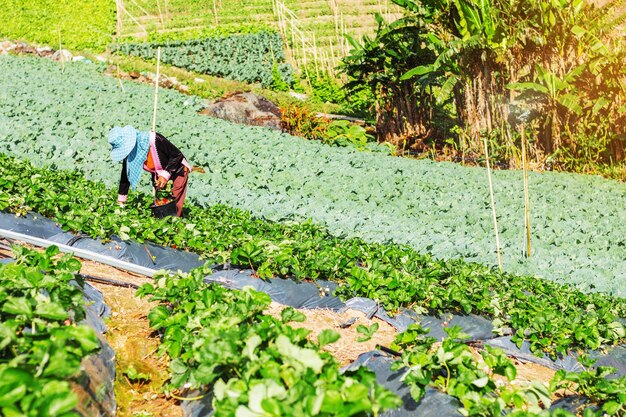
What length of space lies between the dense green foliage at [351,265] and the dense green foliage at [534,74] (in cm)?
756

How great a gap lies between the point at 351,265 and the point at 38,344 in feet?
12.0

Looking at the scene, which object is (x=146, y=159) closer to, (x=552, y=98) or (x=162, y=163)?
(x=162, y=163)

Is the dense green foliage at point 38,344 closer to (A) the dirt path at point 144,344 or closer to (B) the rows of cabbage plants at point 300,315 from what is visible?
(B) the rows of cabbage plants at point 300,315

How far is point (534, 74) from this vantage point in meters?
13.9

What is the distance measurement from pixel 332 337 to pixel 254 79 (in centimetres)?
2248

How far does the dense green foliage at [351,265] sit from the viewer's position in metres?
5.13

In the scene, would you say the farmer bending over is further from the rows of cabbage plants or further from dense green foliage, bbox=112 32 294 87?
dense green foliage, bbox=112 32 294 87

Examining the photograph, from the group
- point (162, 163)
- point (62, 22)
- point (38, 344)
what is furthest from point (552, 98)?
point (62, 22)

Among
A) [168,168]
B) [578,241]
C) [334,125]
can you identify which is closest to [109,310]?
[168,168]

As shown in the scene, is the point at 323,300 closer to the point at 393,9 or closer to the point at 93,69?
the point at 93,69

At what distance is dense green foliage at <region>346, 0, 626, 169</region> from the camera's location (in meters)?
13.3

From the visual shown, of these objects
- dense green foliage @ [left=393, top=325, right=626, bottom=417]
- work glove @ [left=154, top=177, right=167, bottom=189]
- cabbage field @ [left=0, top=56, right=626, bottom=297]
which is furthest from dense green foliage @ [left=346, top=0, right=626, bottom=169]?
dense green foliage @ [left=393, top=325, right=626, bottom=417]

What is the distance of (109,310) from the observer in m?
4.54

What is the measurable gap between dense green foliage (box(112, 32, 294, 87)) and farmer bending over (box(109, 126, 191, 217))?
1715cm
